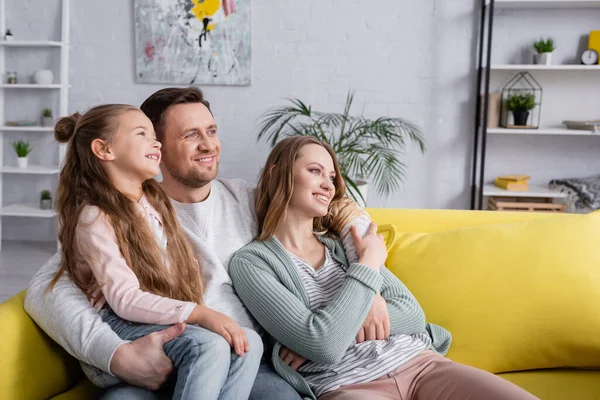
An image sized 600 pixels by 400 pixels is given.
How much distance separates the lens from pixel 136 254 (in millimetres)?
1525

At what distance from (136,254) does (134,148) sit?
0.26 meters

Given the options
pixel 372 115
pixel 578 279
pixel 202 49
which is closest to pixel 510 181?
pixel 372 115

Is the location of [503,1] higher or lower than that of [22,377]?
higher

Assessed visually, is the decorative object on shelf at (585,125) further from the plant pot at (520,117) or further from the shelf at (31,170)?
the shelf at (31,170)

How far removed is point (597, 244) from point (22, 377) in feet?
4.90

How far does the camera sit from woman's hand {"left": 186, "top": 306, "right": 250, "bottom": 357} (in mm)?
1427

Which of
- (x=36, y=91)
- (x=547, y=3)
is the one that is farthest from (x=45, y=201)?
(x=547, y=3)

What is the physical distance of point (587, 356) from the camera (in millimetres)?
1750

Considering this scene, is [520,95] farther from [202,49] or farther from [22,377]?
[22,377]

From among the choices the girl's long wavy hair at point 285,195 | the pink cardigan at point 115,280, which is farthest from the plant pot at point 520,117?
the pink cardigan at point 115,280

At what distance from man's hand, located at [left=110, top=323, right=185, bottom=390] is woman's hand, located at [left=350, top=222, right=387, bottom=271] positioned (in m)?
0.52

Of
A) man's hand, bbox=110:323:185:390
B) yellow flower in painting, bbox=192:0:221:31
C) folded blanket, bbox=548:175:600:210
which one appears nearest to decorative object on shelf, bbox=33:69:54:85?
yellow flower in painting, bbox=192:0:221:31

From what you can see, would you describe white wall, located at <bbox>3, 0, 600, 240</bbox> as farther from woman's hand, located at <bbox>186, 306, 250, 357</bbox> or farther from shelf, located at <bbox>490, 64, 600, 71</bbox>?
woman's hand, located at <bbox>186, 306, 250, 357</bbox>

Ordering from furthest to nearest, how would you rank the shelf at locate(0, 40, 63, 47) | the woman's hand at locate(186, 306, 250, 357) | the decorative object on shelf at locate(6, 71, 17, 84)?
the decorative object on shelf at locate(6, 71, 17, 84) < the shelf at locate(0, 40, 63, 47) < the woman's hand at locate(186, 306, 250, 357)
